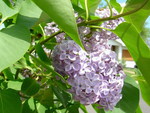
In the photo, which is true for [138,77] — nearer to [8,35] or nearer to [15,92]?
[15,92]

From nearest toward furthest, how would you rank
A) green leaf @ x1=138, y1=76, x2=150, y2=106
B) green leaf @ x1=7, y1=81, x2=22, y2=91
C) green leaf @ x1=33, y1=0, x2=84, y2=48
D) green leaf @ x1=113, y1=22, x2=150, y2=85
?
green leaf @ x1=33, y1=0, x2=84, y2=48 < green leaf @ x1=113, y1=22, x2=150, y2=85 < green leaf @ x1=7, y1=81, x2=22, y2=91 < green leaf @ x1=138, y1=76, x2=150, y2=106

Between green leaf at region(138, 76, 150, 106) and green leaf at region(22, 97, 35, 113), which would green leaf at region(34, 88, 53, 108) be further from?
green leaf at region(138, 76, 150, 106)

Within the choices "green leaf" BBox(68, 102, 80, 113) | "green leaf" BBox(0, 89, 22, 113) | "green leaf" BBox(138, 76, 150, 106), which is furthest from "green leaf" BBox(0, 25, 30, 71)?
"green leaf" BBox(138, 76, 150, 106)

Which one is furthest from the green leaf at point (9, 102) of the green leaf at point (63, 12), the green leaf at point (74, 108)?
the green leaf at point (63, 12)

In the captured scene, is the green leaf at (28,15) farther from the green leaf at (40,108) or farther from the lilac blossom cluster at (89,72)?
the green leaf at (40,108)

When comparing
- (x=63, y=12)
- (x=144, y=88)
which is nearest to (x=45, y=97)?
(x=144, y=88)

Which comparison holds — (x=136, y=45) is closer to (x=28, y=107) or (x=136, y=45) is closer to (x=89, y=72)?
(x=89, y=72)

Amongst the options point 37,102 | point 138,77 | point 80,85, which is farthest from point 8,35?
point 138,77
